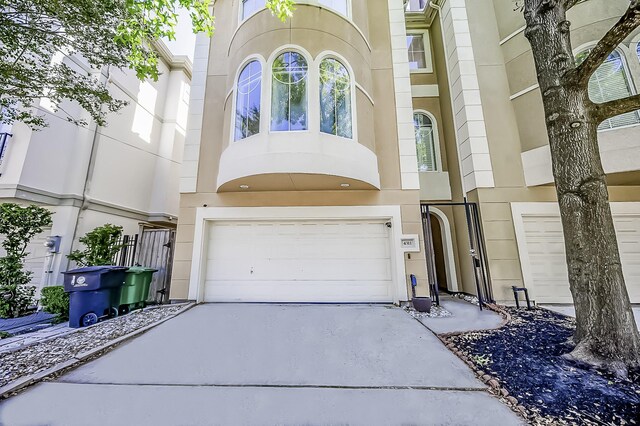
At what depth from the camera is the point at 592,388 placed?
2.45 metres

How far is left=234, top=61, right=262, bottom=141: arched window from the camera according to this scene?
5754mm

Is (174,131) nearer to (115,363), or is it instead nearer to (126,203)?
(126,203)

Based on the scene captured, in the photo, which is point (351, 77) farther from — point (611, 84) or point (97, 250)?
point (97, 250)

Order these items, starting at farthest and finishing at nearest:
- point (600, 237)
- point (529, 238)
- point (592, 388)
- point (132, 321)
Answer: point (529, 238), point (132, 321), point (600, 237), point (592, 388)

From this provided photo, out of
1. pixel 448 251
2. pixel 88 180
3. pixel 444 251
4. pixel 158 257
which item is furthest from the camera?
pixel 88 180

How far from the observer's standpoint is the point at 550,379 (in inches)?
103

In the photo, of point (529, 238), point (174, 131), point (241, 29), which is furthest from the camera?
point (174, 131)

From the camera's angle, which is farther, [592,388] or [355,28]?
[355,28]

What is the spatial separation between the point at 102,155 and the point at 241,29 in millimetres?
6360

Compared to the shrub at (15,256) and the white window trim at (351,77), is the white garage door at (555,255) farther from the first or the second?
the shrub at (15,256)

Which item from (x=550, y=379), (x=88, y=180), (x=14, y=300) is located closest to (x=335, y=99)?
(x=550, y=379)

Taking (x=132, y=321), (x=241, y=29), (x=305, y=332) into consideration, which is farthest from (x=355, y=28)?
(x=132, y=321)

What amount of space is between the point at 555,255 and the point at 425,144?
15.4ft

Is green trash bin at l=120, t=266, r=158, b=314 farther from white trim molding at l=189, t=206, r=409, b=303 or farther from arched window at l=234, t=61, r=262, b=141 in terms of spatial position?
arched window at l=234, t=61, r=262, b=141
